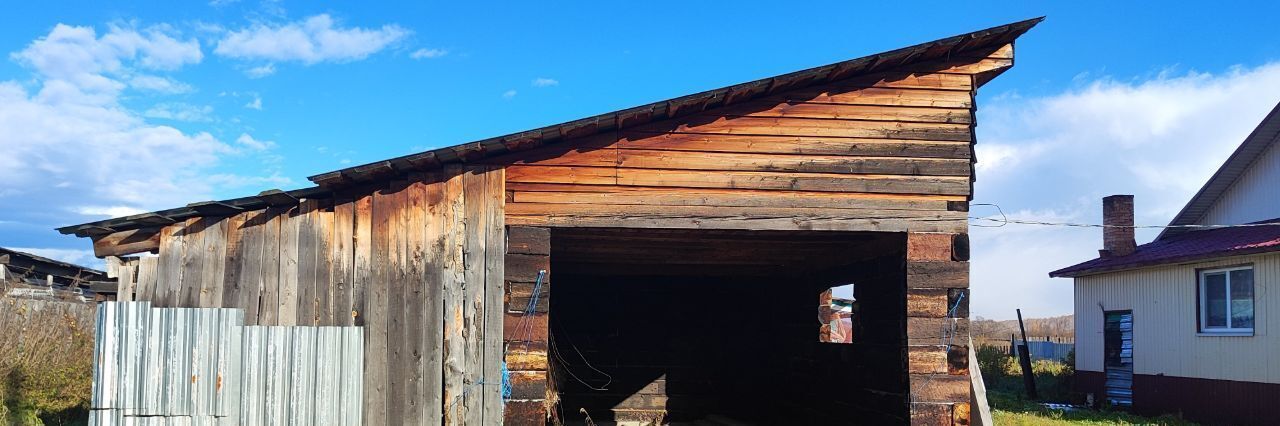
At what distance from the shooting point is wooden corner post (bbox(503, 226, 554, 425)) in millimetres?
9453

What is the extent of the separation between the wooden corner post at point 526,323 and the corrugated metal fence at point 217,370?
138cm

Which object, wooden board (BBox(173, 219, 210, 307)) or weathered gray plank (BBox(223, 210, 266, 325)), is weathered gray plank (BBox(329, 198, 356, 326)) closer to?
weathered gray plank (BBox(223, 210, 266, 325))

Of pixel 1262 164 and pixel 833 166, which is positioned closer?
pixel 833 166

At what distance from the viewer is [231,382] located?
9039 mm

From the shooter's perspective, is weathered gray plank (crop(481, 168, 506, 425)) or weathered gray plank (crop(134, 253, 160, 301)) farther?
weathered gray plank (crop(481, 168, 506, 425))

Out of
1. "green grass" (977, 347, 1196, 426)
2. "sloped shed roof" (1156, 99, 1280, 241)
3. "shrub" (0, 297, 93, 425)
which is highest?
"sloped shed roof" (1156, 99, 1280, 241)

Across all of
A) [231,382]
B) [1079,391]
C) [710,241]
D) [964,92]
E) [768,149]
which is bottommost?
[1079,391]

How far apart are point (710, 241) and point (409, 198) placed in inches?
153

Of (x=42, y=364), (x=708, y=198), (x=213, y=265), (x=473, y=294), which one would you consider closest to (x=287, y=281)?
(x=213, y=265)

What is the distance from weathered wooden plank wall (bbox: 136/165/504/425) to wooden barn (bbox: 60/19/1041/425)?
2cm


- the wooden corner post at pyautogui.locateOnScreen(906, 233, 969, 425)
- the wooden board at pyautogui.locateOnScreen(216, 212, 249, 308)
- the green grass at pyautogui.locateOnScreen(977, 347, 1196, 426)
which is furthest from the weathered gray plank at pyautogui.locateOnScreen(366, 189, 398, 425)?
the green grass at pyautogui.locateOnScreen(977, 347, 1196, 426)

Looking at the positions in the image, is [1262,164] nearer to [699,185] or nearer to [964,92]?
[964,92]

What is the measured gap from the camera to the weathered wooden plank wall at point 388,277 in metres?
9.05

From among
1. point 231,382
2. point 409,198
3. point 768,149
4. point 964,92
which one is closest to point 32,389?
point 231,382
